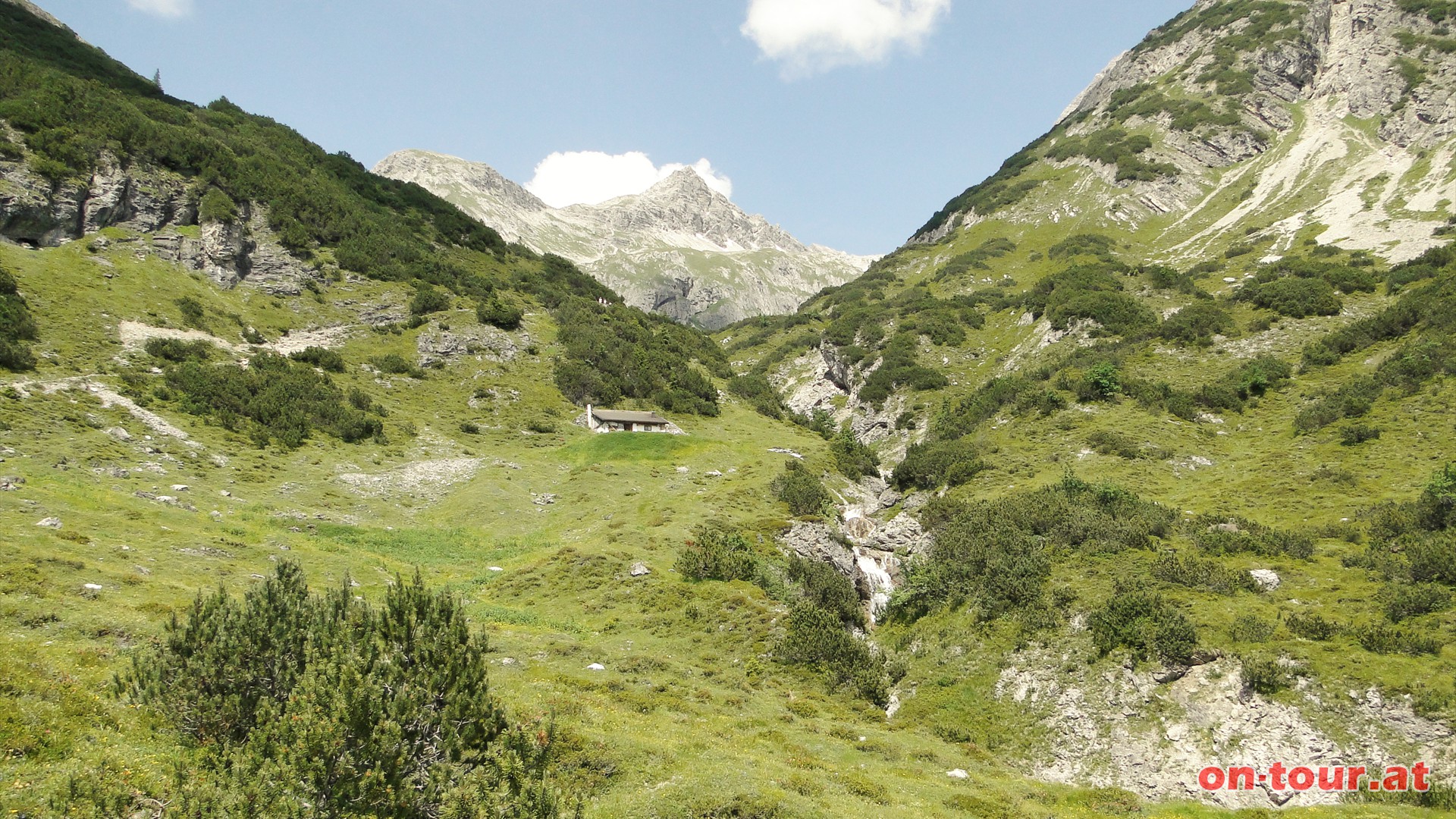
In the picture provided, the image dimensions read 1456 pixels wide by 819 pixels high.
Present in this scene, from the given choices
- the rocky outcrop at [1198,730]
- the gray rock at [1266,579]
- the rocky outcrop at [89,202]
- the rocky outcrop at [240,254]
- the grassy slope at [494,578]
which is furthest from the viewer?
the rocky outcrop at [240,254]

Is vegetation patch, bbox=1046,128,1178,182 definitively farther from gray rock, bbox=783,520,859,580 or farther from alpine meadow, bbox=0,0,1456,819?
gray rock, bbox=783,520,859,580

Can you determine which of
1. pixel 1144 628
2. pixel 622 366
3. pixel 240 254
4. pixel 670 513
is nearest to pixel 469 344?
pixel 622 366

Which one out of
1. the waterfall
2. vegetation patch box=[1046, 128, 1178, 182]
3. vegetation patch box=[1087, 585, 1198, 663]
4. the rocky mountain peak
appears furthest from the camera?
vegetation patch box=[1046, 128, 1178, 182]

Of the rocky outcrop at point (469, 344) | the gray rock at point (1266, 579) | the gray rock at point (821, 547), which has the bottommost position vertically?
the gray rock at point (821, 547)

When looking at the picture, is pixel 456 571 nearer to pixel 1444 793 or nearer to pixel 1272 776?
pixel 1272 776

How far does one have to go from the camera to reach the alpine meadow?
37.7ft

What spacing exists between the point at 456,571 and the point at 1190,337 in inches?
2686

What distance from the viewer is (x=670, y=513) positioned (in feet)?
132

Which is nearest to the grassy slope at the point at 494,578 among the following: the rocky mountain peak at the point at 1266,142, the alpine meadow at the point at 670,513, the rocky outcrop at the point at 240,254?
the alpine meadow at the point at 670,513

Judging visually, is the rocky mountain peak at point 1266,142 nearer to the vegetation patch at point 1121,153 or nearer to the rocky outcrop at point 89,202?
the vegetation patch at point 1121,153

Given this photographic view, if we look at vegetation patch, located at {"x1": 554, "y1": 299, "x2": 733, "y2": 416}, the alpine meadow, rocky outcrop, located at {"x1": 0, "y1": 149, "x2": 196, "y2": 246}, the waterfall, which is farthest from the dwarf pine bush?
rocky outcrop, located at {"x1": 0, "y1": 149, "x2": 196, "y2": 246}

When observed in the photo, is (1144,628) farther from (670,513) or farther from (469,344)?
(469,344)

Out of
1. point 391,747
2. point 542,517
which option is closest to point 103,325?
point 542,517

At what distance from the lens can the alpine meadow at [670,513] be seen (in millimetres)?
11484
